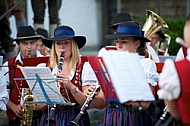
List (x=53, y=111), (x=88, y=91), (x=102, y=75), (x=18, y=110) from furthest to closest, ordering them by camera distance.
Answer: (x=18, y=110)
(x=53, y=111)
(x=88, y=91)
(x=102, y=75)

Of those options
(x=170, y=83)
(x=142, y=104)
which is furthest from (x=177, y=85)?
(x=142, y=104)

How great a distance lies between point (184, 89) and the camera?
387 centimetres

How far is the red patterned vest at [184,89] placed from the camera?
12.7 ft

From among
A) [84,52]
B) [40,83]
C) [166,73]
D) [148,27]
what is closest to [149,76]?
[40,83]

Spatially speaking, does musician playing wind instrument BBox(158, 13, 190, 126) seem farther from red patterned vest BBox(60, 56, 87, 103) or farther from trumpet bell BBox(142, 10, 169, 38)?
trumpet bell BBox(142, 10, 169, 38)

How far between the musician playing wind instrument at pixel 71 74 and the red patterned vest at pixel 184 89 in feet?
6.35

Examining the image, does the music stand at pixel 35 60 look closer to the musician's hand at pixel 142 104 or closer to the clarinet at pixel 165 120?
the musician's hand at pixel 142 104

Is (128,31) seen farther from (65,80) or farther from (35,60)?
(35,60)

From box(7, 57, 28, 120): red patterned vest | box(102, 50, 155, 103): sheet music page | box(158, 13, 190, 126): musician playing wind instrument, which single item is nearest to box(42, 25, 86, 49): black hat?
box(7, 57, 28, 120): red patterned vest

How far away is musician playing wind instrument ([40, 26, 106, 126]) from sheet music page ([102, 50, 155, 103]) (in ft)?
4.84

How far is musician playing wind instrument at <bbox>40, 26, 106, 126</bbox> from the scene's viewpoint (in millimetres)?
5887

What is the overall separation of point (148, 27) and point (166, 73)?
4.39 m

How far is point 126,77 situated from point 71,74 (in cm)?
184

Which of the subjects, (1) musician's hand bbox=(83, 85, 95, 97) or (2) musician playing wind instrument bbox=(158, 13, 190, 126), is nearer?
(2) musician playing wind instrument bbox=(158, 13, 190, 126)
